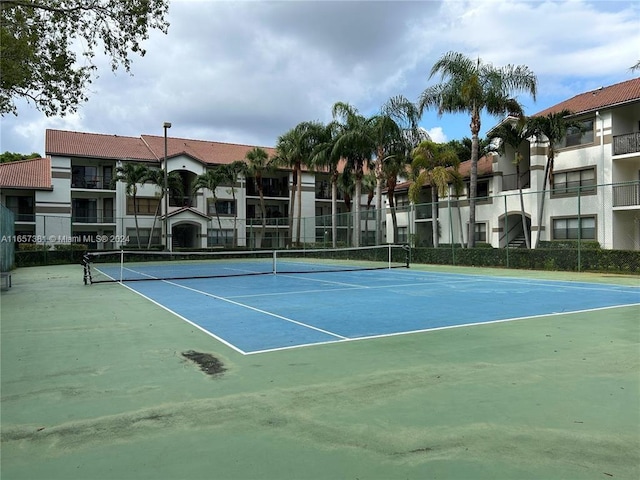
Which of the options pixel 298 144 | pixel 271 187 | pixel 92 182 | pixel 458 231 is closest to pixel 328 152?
pixel 298 144

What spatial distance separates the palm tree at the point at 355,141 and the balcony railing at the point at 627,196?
52.3 ft

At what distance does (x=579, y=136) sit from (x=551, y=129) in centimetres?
322

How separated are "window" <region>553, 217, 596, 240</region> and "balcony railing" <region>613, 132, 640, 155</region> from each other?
411 cm

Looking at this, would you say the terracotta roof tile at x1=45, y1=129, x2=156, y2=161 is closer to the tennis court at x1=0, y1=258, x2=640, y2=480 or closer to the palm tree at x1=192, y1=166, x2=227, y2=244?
the palm tree at x1=192, y1=166, x2=227, y2=244

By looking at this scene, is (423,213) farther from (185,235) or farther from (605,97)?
(185,235)

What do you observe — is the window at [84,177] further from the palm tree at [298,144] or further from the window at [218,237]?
the palm tree at [298,144]

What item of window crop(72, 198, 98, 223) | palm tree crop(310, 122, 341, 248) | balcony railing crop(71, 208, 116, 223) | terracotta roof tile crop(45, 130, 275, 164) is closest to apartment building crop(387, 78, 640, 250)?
palm tree crop(310, 122, 341, 248)

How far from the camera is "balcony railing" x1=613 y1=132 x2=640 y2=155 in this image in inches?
1115

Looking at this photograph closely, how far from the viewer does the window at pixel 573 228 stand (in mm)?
29484

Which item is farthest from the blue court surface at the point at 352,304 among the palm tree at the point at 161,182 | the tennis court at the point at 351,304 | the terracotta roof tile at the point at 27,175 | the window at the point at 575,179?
the terracotta roof tile at the point at 27,175

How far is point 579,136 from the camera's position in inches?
1236

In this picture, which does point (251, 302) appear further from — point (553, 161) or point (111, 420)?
point (553, 161)

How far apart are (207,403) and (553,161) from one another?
32.1m

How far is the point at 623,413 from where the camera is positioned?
4.30 m
